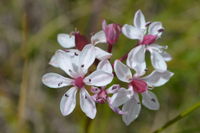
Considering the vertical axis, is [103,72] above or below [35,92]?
above

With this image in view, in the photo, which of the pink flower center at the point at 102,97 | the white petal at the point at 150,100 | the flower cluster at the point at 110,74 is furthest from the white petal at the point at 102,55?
the white petal at the point at 150,100

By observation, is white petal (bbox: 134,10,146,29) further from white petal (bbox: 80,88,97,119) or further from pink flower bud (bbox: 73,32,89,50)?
white petal (bbox: 80,88,97,119)

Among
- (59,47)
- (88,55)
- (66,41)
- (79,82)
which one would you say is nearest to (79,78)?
(79,82)

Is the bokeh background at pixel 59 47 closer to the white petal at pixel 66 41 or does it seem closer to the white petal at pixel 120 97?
the white petal at pixel 66 41

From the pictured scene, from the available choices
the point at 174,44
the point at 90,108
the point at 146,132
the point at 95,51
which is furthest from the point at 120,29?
the point at 146,132

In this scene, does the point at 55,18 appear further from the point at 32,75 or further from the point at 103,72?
the point at 103,72

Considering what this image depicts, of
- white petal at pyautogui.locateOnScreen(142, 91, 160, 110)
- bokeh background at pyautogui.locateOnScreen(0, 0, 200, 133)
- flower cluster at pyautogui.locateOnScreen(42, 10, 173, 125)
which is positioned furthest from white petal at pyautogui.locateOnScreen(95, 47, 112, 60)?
bokeh background at pyautogui.locateOnScreen(0, 0, 200, 133)
